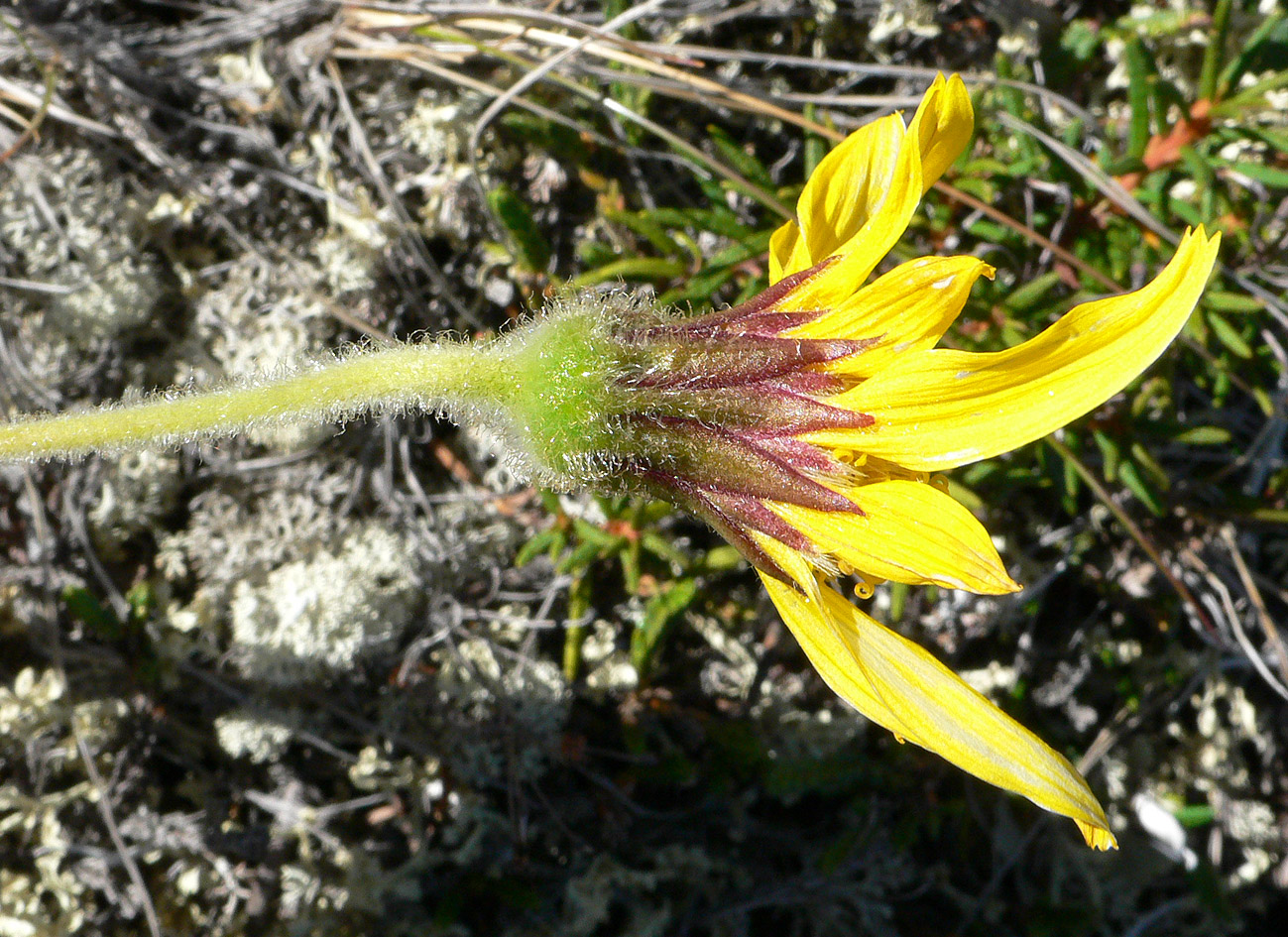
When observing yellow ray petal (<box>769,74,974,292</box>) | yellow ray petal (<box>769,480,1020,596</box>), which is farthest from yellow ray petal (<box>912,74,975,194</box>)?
yellow ray petal (<box>769,480,1020,596</box>)

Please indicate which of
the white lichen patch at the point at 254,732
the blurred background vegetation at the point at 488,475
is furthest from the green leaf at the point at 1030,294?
the white lichen patch at the point at 254,732

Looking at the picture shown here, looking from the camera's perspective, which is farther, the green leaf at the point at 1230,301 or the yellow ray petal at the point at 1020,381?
the green leaf at the point at 1230,301

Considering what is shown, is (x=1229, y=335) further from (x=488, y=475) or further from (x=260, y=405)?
(x=260, y=405)

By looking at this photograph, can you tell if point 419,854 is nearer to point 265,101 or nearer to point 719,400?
point 719,400

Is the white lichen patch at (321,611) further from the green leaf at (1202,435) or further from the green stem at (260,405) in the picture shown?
the green leaf at (1202,435)

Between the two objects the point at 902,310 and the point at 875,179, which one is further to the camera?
the point at 875,179

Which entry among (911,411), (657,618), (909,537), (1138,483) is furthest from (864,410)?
(1138,483)
